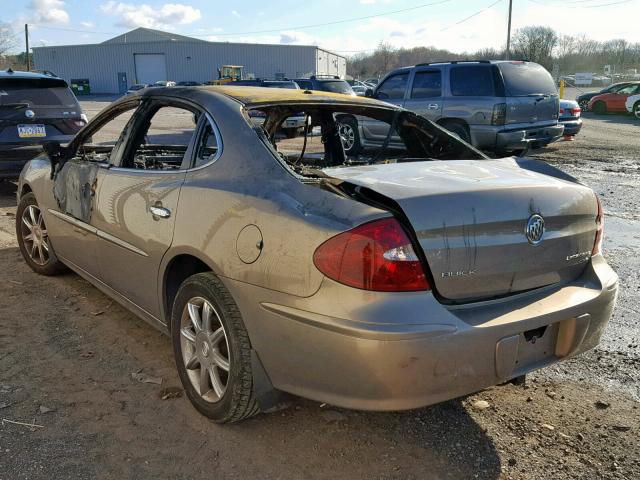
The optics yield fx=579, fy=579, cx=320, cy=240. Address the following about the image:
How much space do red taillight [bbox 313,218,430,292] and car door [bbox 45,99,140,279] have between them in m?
2.04

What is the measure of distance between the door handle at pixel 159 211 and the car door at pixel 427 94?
905cm

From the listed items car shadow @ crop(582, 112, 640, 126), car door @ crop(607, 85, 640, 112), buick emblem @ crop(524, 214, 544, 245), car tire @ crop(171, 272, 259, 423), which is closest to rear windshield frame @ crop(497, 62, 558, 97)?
buick emblem @ crop(524, 214, 544, 245)

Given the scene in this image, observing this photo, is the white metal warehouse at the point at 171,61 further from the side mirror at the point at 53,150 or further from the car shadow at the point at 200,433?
the car shadow at the point at 200,433

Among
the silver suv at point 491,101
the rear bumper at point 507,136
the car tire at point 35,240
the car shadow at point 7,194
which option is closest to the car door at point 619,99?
the silver suv at point 491,101

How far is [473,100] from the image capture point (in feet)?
36.0

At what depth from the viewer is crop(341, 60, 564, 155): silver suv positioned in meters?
10.7

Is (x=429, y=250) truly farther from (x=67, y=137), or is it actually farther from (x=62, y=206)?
(x=67, y=137)

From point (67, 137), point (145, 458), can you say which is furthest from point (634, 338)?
point (67, 137)

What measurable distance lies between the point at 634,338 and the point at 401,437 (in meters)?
1.99

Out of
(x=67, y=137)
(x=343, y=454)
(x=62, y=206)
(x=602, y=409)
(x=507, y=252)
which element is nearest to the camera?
(x=507, y=252)

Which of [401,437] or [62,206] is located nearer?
[401,437]

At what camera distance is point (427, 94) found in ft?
38.4

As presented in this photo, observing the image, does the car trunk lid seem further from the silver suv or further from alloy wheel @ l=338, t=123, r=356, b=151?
the silver suv

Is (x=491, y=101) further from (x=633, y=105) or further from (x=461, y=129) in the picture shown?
(x=633, y=105)
